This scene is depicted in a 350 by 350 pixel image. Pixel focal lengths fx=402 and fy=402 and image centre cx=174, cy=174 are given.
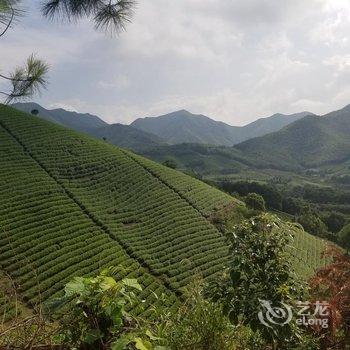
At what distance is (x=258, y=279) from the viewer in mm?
3428

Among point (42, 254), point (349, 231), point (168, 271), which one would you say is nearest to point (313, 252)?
point (349, 231)

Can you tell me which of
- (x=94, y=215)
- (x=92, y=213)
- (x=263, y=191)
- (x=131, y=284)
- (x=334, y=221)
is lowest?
(x=334, y=221)

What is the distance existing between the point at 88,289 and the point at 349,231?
58.6 meters

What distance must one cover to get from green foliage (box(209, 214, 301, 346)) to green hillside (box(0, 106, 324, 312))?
2238cm

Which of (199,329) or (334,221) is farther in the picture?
(334,221)

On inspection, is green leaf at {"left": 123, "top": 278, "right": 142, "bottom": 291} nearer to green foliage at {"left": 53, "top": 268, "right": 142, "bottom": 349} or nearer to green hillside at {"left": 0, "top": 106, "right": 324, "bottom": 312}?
green foliage at {"left": 53, "top": 268, "right": 142, "bottom": 349}

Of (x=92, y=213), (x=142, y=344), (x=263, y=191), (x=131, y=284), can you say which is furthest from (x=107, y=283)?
(x=263, y=191)

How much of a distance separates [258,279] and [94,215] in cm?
4109

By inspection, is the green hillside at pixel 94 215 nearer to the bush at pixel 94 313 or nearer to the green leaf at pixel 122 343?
the bush at pixel 94 313

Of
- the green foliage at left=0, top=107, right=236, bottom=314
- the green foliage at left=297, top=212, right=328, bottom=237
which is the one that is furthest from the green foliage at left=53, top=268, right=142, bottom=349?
the green foliage at left=297, top=212, right=328, bottom=237

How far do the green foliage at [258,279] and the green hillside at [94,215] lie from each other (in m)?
22.4

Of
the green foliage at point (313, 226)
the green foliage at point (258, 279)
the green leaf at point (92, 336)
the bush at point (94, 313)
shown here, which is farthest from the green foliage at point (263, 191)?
the green leaf at point (92, 336)

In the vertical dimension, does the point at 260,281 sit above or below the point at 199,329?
above

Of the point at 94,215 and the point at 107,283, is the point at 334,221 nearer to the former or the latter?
the point at 94,215
